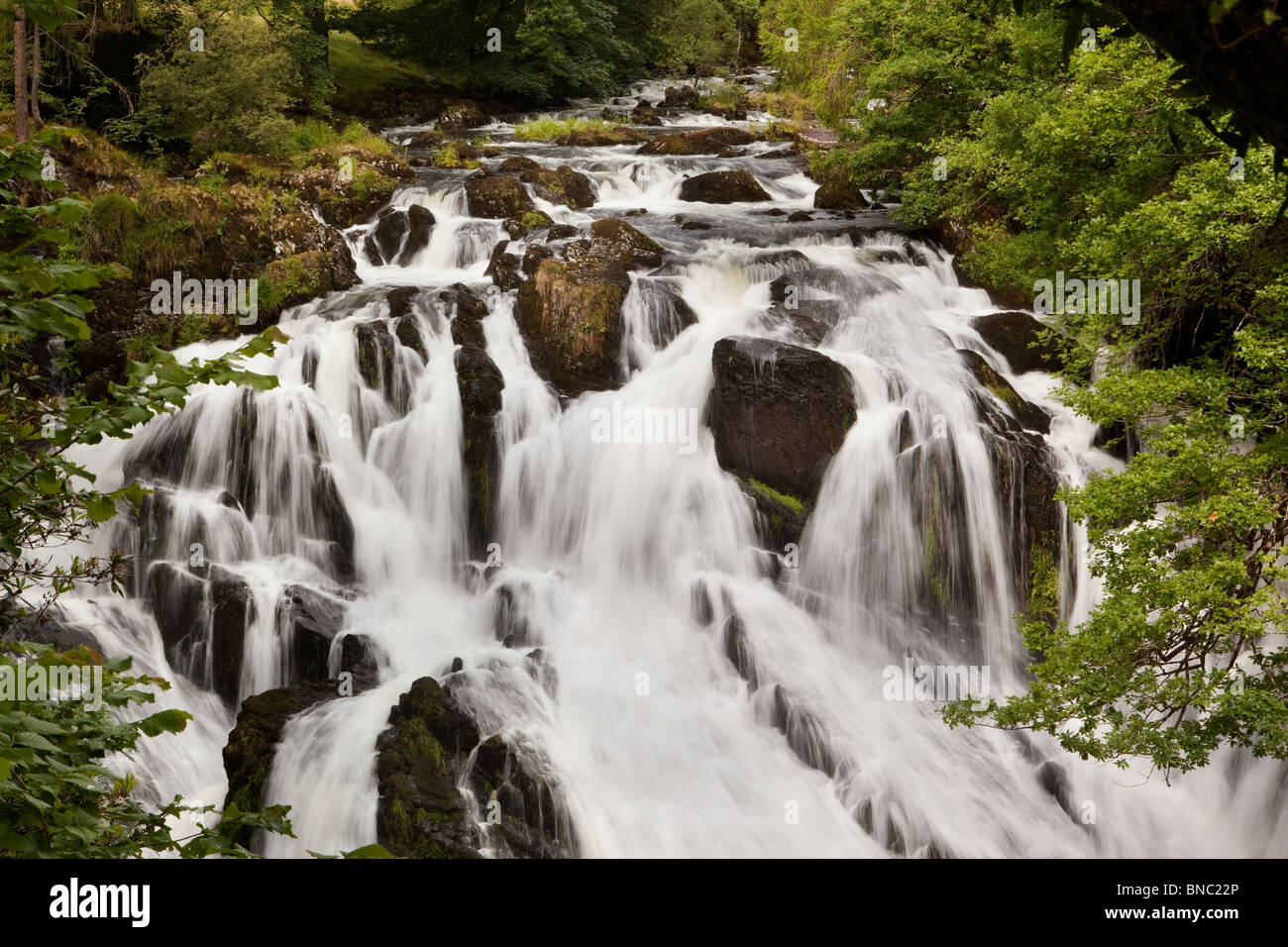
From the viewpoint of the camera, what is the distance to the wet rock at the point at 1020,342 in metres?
12.8

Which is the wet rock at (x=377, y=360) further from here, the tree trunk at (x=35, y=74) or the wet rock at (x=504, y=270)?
the tree trunk at (x=35, y=74)

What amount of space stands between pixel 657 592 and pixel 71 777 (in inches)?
348

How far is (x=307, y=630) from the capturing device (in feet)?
32.6

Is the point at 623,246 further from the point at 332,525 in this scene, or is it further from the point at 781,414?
the point at 332,525

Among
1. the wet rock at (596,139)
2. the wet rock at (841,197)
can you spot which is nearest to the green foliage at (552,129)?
the wet rock at (596,139)

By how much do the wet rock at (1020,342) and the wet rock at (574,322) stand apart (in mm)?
5482

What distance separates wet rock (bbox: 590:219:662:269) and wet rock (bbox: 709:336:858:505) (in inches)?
148

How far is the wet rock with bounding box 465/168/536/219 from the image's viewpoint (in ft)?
56.9

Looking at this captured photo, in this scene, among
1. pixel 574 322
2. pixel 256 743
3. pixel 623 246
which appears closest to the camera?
pixel 256 743

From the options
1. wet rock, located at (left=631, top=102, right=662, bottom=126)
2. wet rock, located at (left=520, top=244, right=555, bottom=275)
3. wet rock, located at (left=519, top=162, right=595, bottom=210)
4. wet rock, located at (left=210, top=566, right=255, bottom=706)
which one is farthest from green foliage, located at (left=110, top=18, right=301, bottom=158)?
wet rock, located at (left=631, top=102, right=662, bottom=126)

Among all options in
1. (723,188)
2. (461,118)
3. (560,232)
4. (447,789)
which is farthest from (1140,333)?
(461,118)

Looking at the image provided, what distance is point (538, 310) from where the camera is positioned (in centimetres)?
1348

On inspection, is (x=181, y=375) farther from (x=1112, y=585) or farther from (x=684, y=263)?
(x=684, y=263)

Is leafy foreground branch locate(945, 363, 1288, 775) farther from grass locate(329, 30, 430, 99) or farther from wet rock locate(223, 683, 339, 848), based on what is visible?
grass locate(329, 30, 430, 99)
